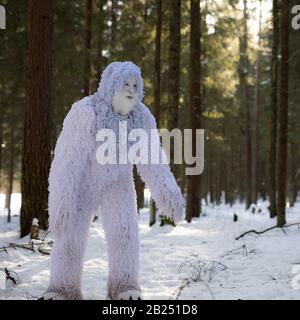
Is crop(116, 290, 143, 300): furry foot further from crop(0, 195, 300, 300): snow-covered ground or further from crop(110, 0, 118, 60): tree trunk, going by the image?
crop(110, 0, 118, 60): tree trunk

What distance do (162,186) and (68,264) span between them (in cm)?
106

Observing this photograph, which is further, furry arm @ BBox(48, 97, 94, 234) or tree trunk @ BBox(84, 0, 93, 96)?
tree trunk @ BBox(84, 0, 93, 96)

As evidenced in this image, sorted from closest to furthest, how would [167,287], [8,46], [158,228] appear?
1. [167,287]
2. [158,228]
3. [8,46]

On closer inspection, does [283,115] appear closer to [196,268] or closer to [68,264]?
[196,268]

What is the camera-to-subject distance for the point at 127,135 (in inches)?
154

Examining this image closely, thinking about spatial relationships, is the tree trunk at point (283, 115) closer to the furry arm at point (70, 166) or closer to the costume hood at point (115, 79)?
the costume hood at point (115, 79)

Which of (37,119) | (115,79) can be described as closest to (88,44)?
(37,119)

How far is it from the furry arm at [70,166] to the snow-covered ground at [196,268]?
941mm

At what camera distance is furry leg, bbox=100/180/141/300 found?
3.82m

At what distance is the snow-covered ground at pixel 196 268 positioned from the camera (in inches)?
172

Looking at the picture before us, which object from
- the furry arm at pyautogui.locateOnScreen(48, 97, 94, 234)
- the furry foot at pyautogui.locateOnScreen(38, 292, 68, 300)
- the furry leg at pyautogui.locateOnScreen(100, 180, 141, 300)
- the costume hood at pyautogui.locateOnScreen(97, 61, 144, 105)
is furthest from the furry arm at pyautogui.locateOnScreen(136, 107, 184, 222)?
the furry foot at pyautogui.locateOnScreen(38, 292, 68, 300)
